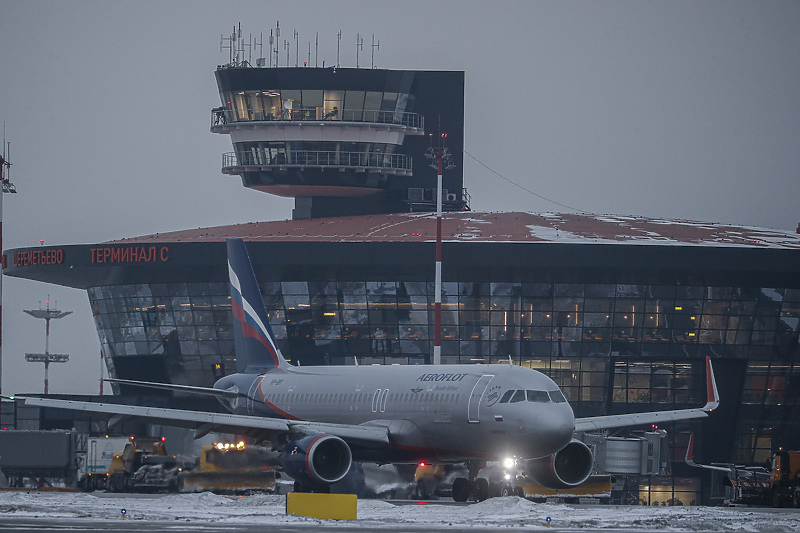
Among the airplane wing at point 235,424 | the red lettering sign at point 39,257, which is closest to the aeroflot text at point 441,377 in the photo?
the airplane wing at point 235,424

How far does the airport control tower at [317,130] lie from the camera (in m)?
96.6

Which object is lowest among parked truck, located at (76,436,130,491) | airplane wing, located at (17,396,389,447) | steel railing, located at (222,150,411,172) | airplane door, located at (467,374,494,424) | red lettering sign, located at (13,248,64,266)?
parked truck, located at (76,436,130,491)

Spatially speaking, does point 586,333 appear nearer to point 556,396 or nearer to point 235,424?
point 556,396

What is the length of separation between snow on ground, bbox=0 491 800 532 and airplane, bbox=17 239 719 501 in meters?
1.77

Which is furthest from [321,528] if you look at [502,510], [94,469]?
[94,469]

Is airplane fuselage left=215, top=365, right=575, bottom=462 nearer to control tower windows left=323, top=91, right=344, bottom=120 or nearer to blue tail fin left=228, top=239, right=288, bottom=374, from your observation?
blue tail fin left=228, top=239, right=288, bottom=374

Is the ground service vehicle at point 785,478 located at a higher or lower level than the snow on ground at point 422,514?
lower

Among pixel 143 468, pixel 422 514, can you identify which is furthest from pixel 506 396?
pixel 143 468

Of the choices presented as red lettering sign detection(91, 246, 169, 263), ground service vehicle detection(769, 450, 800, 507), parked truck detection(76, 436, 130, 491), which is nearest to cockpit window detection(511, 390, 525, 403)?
ground service vehicle detection(769, 450, 800, 507)

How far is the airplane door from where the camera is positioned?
126 ft

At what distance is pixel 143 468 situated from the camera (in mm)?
51438

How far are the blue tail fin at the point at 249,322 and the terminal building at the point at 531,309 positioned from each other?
79.1 feet

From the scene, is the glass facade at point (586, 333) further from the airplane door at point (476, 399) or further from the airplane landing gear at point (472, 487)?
the airplane door at point (476, 399)

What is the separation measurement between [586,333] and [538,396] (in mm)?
43518
